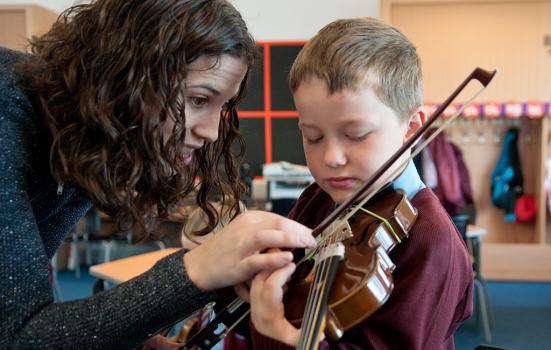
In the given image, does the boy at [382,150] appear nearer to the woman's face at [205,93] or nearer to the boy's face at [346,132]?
the boy's face at [346,132]

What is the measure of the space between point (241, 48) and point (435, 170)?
369cm

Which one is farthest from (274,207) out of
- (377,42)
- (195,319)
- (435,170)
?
(377,42)

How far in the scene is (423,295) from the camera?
71 cm

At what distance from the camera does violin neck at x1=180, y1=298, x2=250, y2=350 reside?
767 millimetres

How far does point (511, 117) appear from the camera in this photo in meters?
4.47

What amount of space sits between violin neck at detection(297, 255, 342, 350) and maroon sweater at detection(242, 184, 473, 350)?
0.31ft

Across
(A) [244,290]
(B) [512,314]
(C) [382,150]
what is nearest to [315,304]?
(A) [244,290]

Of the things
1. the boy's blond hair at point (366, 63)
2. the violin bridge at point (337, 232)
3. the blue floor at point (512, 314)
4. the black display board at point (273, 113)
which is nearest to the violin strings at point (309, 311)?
the violin bridge at point (337, 232)

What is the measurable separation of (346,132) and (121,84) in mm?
379

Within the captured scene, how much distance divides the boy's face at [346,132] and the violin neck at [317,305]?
262 mm

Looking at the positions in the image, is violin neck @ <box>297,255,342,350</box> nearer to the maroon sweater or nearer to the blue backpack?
the maroon sweater

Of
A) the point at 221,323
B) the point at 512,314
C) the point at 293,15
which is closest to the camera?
the point at 221,323

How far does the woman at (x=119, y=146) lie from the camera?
2.13ft

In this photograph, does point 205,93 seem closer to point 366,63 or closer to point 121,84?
point 121,84
